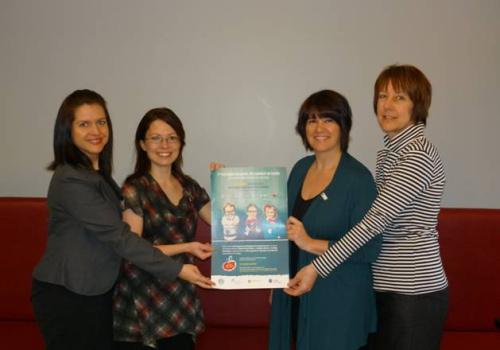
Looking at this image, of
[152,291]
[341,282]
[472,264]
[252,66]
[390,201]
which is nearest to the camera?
[390,201]

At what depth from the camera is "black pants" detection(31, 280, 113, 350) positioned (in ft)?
5.80

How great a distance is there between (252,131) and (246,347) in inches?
55.2

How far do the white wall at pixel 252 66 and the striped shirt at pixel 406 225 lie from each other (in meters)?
1.35

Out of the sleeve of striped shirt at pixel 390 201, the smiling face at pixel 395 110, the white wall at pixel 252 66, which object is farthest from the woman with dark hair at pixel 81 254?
the white wall at pixel 252 66

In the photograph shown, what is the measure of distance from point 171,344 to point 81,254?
0.55 m

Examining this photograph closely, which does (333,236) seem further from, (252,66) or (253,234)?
(252,66)

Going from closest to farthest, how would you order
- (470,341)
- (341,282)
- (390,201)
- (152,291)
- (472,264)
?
(390,201) → (341,282) → (152,291) → (470,341) → (472,264)

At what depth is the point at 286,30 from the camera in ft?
9.68

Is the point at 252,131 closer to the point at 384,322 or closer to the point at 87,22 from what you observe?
the point at 87,22

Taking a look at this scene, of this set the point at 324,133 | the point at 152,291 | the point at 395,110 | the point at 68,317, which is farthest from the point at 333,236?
the point at 68,317

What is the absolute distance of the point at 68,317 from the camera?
177 cm

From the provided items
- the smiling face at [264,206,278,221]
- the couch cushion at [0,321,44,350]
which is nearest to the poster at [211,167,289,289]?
the smiling face at [264,206,278,221]

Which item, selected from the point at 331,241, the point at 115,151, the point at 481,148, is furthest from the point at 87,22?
the point at 481,148

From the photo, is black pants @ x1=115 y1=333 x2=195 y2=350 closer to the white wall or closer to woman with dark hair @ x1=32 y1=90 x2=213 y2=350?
woman with dark hair @ x1=32 y1=90 x2=213 y2=350
